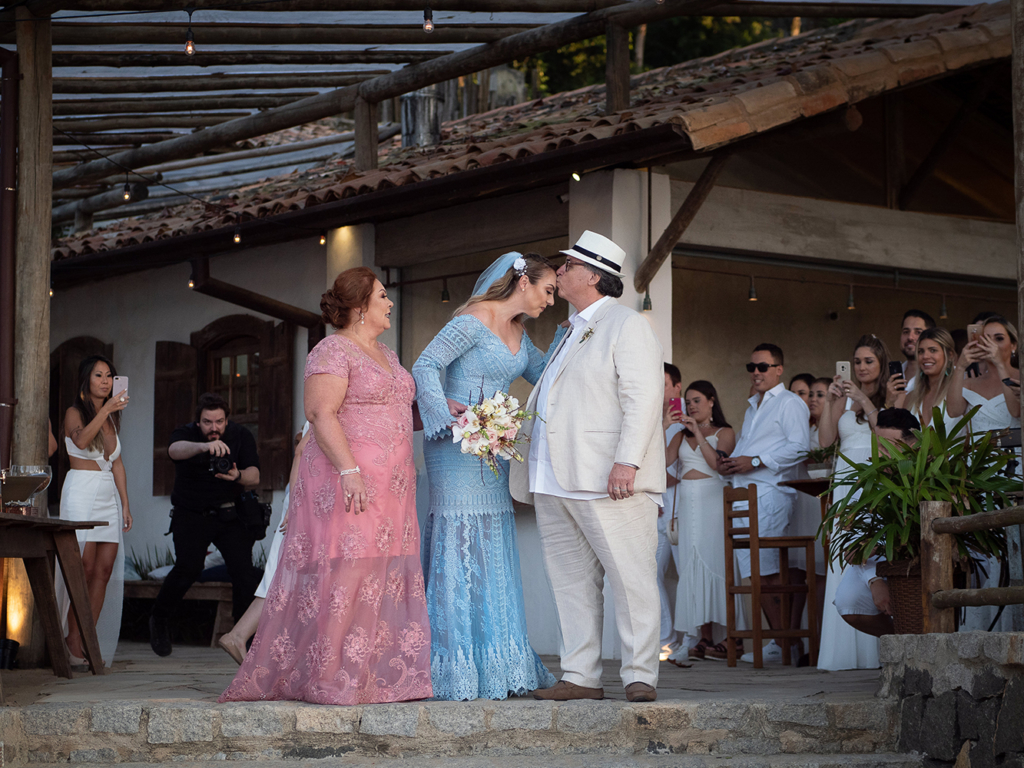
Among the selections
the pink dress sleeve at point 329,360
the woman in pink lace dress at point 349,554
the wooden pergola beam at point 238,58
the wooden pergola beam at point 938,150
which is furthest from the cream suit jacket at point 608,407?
the wooden pergola beam at point 938,150

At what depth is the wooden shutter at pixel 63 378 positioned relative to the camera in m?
11.5

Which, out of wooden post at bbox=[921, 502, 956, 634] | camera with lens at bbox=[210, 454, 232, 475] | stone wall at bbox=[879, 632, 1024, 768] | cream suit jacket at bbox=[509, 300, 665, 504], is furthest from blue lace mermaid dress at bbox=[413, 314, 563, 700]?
camera with lens at bbox=[210, 454, 232, 475]

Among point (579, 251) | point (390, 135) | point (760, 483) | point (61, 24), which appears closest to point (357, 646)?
point (579, 251)

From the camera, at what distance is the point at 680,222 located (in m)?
7.51

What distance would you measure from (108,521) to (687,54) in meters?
21.4

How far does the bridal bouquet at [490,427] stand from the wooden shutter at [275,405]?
5.29 metres

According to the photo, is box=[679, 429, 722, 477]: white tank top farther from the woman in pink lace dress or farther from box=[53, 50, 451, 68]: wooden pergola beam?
box=[53, 50, 451, 68]: wooden pergola beam

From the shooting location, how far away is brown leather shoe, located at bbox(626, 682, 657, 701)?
4723 mm

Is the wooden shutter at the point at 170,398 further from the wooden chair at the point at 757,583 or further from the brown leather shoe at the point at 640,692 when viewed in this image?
the brown leather shoe at the point at 640,692

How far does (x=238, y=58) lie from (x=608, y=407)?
15.8 ft

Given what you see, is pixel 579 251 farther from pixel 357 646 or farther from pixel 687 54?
pixel 687 54

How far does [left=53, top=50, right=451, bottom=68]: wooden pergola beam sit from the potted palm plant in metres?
5.22

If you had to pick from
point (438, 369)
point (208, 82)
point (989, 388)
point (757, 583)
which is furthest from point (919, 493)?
point (208, 82)

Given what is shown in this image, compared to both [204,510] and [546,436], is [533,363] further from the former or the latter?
[204,510]
